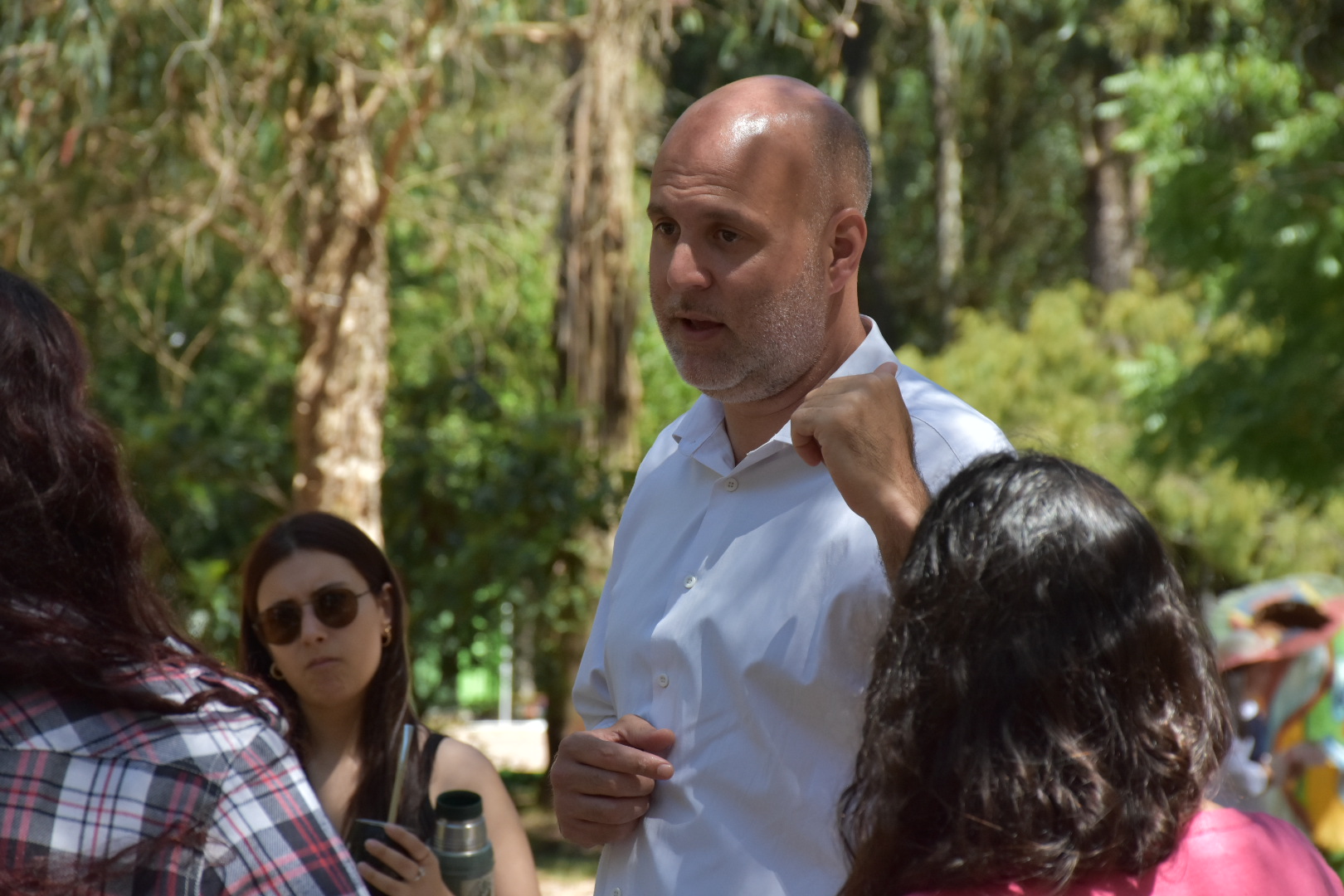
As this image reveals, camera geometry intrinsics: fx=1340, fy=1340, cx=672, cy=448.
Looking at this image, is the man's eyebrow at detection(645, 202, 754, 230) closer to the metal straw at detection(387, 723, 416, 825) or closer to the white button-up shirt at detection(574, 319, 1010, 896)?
the white button-up shirt at detection(574, 319, 1010, 896)

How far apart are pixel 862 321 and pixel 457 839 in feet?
3.63

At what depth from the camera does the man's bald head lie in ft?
6.67

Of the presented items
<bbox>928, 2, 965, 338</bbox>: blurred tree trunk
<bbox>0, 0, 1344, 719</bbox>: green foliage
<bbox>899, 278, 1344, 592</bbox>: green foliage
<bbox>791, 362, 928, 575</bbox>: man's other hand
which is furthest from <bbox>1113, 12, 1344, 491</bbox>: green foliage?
<bbox>928, 2, 965, 338</bbox>: blurred tree trunk

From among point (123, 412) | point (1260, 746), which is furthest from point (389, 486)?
point (1260, 746)

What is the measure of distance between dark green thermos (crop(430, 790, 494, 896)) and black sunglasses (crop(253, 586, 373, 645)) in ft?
2.38

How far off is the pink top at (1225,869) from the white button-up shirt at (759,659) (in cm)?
46

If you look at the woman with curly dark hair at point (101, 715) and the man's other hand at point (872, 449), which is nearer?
the woman with curly dark hair at point (101, 715)

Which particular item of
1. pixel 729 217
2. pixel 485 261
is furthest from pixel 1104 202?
pixel 729 217

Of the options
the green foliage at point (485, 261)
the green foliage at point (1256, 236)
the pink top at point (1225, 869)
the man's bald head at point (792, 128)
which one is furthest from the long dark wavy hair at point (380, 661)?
the green foliage at point (1256, 236)

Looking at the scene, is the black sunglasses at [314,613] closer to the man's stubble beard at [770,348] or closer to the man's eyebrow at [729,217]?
the man's stubble beard at [770,348]

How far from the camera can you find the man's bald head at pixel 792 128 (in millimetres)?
2033

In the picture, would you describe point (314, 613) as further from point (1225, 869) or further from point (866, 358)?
point (1225, 869)

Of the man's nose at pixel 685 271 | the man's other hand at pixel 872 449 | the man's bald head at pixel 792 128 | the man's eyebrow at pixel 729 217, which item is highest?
the man's bald head at pixel 792 128

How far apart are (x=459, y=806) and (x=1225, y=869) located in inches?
51.5
